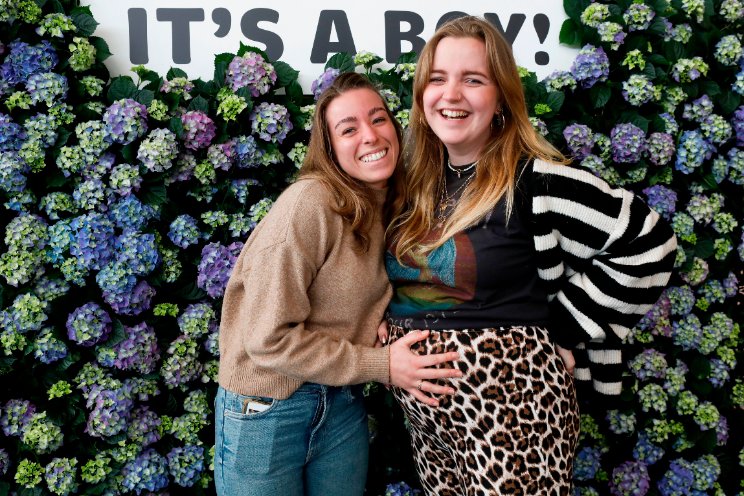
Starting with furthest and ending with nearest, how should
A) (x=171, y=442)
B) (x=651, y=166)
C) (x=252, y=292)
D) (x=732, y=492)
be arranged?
(x=732, y=492)
(x=651, y=166)
(x=171, y=442)
(x=252, y=292)

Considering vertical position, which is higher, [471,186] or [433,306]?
[471,186]

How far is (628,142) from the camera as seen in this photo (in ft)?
7.02

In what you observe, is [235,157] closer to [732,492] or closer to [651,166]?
[651,166]

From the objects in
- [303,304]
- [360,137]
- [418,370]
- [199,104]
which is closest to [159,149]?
[199,104]

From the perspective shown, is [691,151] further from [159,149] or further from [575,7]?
[159,149]

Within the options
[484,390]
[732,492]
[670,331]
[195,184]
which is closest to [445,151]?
[484,390]

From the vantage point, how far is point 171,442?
6.80 feet

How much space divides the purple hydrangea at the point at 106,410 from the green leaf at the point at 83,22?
1172 mm

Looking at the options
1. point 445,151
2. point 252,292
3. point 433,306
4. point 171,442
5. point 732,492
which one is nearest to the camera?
point 252,292

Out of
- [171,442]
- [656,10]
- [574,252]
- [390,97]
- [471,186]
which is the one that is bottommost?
[171,442]

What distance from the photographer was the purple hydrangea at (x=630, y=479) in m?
2.30

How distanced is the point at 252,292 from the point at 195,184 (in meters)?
0.75

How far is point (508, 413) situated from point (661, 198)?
4.23 feet

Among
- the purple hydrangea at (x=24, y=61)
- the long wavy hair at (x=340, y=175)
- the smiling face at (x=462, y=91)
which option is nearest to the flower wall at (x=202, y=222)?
the purple hydrangea at (x=24, y=61)
